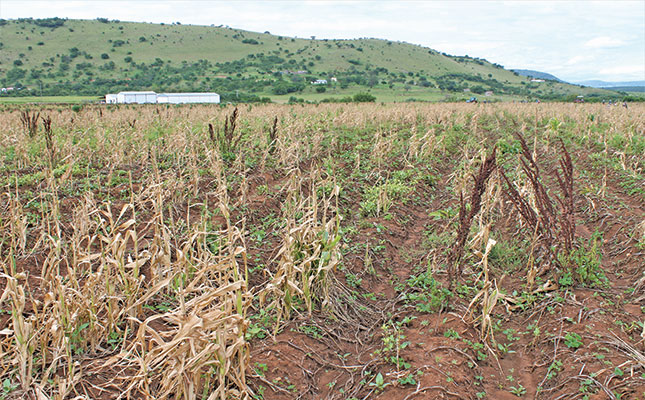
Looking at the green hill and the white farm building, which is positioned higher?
the green hill

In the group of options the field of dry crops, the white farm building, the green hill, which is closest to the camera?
the field of dry crops

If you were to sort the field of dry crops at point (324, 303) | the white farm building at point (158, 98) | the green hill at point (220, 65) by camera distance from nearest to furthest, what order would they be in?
1. the field of dry crops at point (324, 303)
2. the white farm building at point (158, 98)
3. the green hill at point (220, 65)

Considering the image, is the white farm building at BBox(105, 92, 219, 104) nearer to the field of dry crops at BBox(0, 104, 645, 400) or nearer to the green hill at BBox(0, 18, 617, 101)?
the green hill at BBox(0, 18, 617, 101)

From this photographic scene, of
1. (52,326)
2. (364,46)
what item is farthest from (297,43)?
(52,326)

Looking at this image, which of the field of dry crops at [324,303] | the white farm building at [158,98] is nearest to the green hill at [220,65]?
the white farm building at [158,98]

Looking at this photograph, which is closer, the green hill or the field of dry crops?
the field of dry crops

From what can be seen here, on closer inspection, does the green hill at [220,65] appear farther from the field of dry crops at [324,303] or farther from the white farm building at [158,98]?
the field of dry crops at [324,303]

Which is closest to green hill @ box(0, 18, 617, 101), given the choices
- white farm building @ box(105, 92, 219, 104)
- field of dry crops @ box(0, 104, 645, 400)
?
white farm building @ box(105, 92, 219, 104)

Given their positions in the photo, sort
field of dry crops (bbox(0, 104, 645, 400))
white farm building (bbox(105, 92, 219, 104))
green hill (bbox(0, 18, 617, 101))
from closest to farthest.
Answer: field of dry crops (bbox(0, 104, 645, 400)) < white farm building (bbox(105, 92, 219, 104)) < green hill (bbox(0, 18, 617, 101))

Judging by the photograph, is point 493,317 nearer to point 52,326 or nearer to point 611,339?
point 611,339

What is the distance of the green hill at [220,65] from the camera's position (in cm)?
7388

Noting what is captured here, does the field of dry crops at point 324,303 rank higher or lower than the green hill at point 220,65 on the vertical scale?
lower

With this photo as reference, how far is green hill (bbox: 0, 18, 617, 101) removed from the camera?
73.9 meters

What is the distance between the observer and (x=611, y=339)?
360 cm
